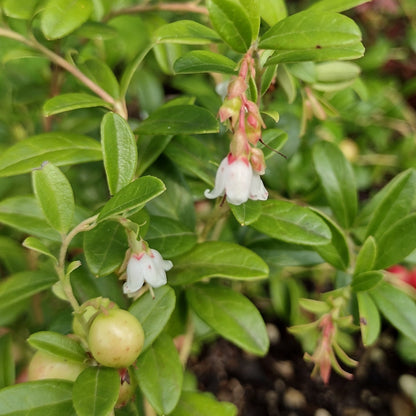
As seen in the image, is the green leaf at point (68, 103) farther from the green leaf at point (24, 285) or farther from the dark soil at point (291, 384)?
the dark soil at point (291, 384)

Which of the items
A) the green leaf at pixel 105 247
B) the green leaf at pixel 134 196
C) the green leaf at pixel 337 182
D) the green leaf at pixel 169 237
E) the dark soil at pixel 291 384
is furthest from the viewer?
the dark soil at pixel 291 384

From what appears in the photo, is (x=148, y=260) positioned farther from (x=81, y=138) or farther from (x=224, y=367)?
(x=224, y=367)

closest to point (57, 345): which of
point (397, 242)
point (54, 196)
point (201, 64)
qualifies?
point (54, 196)

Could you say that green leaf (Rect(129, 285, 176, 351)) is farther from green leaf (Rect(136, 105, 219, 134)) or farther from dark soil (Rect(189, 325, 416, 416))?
dark soil (Rect(189, 325, 416, 416))

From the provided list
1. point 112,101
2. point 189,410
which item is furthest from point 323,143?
point 189,410

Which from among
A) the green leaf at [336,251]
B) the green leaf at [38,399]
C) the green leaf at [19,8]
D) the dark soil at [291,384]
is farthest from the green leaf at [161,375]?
the dark soil at [291,384]

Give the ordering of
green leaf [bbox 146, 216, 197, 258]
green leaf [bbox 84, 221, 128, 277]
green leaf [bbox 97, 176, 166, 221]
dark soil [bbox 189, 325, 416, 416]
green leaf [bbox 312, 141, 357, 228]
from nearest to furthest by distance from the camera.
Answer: green leaf [bbox 97, 176, 166, 221]
green leaf [bbox 84, 221, 128, 277]
green leaf [bbox 146, 216, 197, 258]
green leaf [bbox 312, 141, 357, 228]
dark soil [bbox 189, 325, 416, 416]

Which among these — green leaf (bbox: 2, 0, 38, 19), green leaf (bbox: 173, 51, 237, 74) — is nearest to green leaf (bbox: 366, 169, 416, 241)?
green leaf (bbox: 173, 51, 237, 74)
